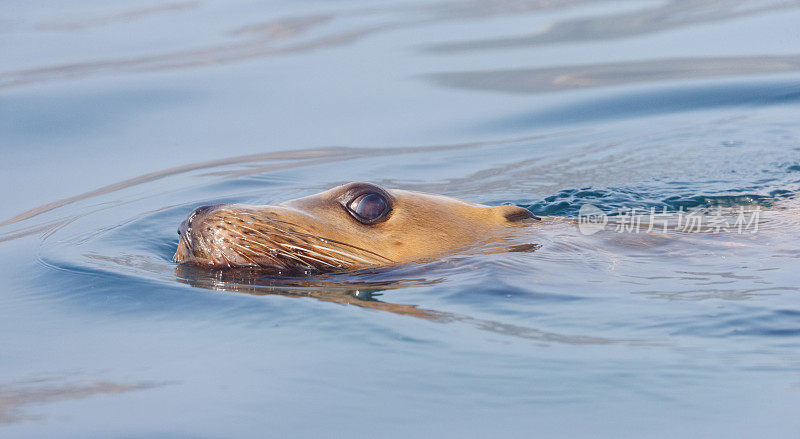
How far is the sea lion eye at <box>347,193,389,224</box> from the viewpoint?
5.31m

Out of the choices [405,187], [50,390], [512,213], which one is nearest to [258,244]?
[50,390]

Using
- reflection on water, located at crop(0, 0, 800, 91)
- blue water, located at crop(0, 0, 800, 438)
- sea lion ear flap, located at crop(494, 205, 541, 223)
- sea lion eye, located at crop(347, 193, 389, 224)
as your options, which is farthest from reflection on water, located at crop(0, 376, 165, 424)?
reflection on water, located at crop(0, 0, 800, 91)

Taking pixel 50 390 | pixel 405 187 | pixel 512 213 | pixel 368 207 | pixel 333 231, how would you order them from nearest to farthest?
1. pixel 50 390
2. pixel 333 231
3. pixel 368 207
4. pixel 512 213
5. pixel 405 187

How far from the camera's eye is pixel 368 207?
5.32 m

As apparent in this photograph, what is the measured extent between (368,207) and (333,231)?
264 mm

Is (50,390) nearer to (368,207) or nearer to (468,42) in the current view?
(368,207)

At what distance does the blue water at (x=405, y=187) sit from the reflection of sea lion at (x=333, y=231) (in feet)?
0.43

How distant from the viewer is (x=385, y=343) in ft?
13.3

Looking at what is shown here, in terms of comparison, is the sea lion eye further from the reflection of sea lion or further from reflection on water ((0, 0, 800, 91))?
reflection on water ((0, 0, 800, 91))

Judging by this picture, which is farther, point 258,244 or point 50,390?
point 258,244

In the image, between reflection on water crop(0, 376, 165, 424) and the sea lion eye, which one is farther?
the sea lion eye

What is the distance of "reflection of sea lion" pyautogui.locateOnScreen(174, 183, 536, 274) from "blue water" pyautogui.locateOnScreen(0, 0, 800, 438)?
132 mm

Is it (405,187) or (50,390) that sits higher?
(405,187)

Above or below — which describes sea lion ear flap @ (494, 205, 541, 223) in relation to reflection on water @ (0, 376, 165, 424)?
above
